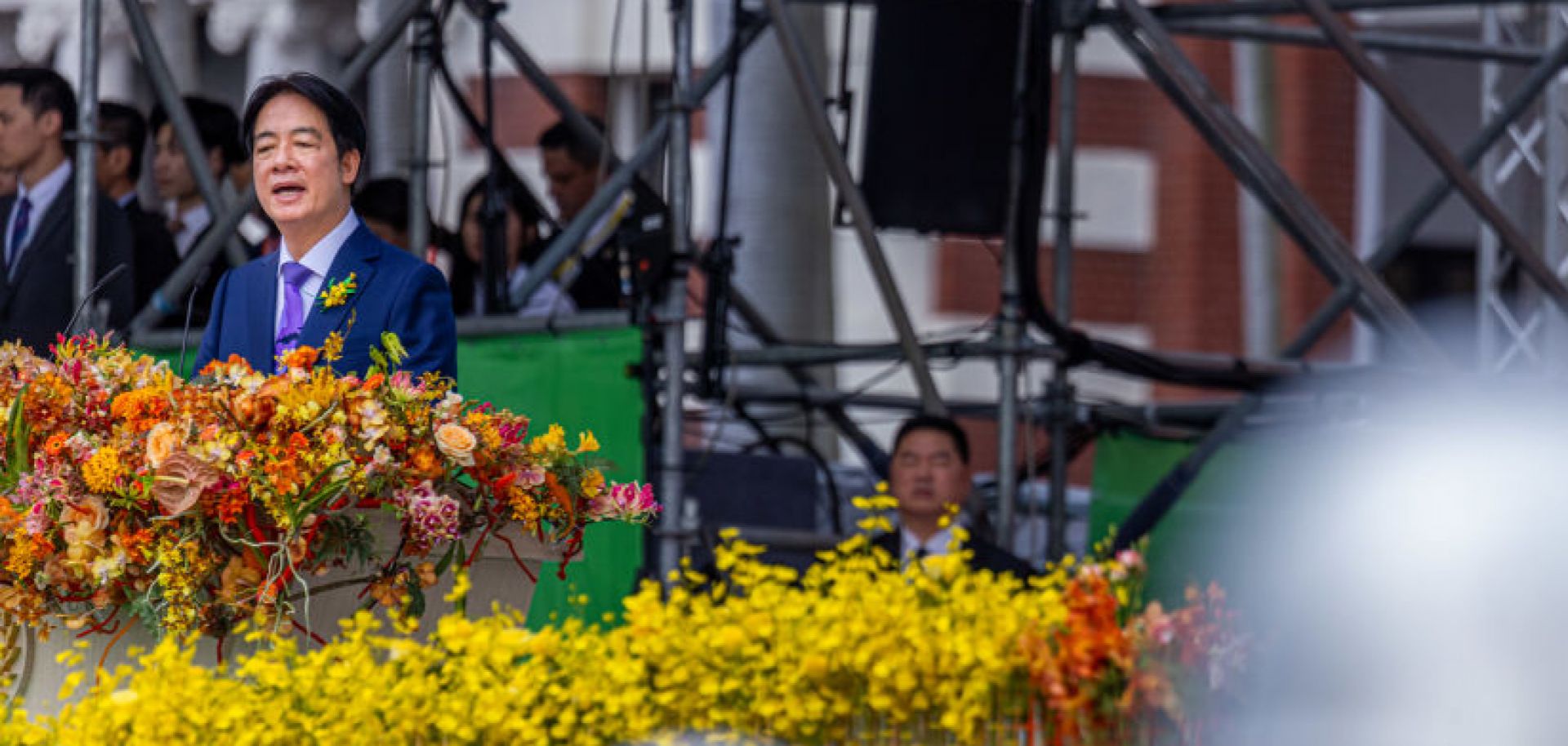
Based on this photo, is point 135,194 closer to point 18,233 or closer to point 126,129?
point 126,129

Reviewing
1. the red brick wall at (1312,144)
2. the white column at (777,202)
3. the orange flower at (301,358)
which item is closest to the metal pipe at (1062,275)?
the white column at (777,202)

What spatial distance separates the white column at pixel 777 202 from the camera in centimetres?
1099

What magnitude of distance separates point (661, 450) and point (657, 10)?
9.31 meters

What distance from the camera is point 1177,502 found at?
29.0 ft

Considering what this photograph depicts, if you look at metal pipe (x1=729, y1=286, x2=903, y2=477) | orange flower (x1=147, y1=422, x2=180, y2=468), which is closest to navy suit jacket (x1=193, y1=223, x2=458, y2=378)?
orange flower (x1=147, y1=422, x2=180, y2=468)

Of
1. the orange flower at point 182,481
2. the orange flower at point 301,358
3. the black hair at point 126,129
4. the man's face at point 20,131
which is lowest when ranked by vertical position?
the orange flower at point 182,481

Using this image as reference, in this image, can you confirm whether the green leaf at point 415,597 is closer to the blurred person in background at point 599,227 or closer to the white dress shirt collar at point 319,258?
the white dress shirt collar at point 319,258

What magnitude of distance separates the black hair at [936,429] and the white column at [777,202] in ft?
8.37

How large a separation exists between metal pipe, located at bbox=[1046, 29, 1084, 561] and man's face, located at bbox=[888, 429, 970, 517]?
98cm

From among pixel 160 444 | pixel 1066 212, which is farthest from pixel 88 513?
pixel 1066 212

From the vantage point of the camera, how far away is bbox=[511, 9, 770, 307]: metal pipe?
791 centimetres

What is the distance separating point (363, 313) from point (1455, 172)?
4.36m

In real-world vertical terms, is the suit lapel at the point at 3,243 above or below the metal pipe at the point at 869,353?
above

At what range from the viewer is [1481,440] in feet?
12.9
